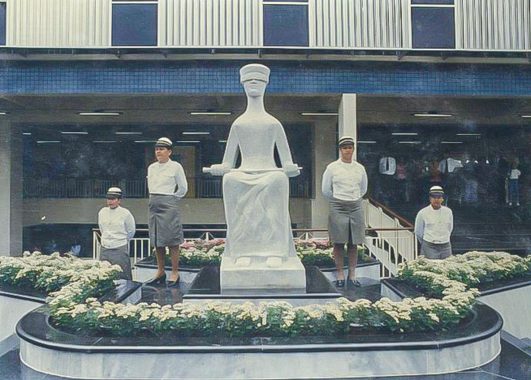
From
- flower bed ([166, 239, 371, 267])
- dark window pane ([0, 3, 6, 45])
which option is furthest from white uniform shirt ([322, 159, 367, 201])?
dark window pane ([0, 3, 6, 45])

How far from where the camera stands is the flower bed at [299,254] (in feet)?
15.5

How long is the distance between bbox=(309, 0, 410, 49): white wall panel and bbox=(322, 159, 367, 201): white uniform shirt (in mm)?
1480

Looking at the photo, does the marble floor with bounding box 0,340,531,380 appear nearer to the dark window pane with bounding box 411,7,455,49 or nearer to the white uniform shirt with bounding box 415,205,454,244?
the white uniform shirt with bounding box 415,205,454,244

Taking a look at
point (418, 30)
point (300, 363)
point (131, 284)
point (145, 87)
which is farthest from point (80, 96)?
point (300, 363)

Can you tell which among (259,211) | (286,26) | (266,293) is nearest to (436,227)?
(259,211)

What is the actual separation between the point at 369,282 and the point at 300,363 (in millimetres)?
2154

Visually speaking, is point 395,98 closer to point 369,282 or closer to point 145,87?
point 369,282

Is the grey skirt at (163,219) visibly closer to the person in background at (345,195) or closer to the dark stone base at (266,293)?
the dark stone base at (266,293)

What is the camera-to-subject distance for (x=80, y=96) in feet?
16.3

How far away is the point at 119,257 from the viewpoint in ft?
13.5

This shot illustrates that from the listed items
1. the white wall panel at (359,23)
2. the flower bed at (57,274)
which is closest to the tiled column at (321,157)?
the white wall panel at (359,23)

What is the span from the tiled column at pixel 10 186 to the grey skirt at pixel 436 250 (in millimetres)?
3337

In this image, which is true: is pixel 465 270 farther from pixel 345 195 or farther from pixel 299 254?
pixel 299 254

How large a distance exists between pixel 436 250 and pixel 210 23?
109 inches
